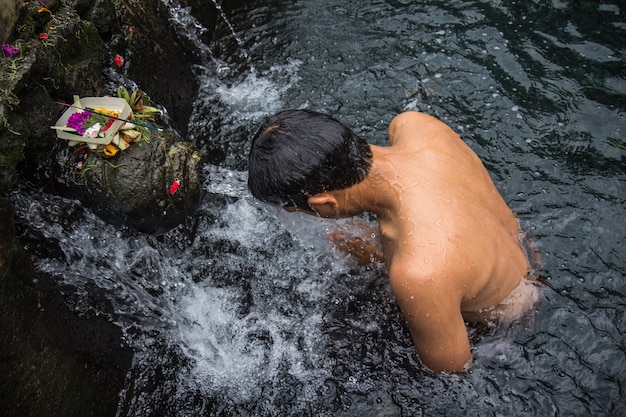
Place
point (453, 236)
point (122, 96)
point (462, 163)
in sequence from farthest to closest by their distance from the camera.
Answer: point (122, 96) → point (462, 163) → point (453, 236)

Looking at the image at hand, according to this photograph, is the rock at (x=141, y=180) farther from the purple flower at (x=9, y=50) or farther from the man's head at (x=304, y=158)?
the man's head at (x=304, y=158)

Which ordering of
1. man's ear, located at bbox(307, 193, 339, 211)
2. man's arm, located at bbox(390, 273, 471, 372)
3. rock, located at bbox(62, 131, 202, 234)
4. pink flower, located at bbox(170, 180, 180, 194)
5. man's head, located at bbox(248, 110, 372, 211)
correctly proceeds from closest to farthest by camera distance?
man's arm, located at bbox(390, 273, 471, 372)
man's head, located at bbox(248, 110, 372, 211)
man's ear, located at bbox(307, 193, 339, 211)
rock, located at bbox(62, 131, 202, 234)
pink flower, located at bbox(170, 180, 180, 194)

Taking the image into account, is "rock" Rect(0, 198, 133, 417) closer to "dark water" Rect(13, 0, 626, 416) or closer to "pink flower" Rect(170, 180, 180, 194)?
"dark water" Rect(13, 0, 626, 416)

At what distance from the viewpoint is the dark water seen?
11.1 ft

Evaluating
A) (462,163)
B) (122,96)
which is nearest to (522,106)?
(462,163)

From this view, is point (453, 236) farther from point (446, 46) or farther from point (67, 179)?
point (446, 46)

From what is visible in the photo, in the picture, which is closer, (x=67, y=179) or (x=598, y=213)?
(x=67, y=179)

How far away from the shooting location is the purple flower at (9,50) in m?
3.07

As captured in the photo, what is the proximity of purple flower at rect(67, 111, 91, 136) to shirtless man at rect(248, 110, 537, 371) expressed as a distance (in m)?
1.27

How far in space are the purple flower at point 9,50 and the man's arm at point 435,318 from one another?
8.81 feet

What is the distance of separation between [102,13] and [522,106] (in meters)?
3.76

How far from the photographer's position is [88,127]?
127 inches

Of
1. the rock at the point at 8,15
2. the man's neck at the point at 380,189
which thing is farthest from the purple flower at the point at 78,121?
the man's neck at the point at 380,189

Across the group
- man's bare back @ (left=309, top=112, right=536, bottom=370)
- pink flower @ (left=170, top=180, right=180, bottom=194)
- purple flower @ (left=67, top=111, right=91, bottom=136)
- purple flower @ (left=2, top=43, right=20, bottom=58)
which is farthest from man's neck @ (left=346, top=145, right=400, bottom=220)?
purple flower @ (left=2, top=43, right=20, bottom=58)
